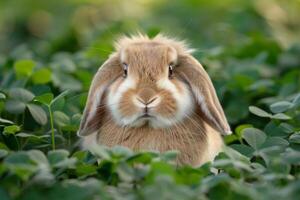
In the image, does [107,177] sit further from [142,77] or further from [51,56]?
[51,56]

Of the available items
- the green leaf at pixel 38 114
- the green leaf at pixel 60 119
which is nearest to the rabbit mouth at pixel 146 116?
the green leaf at pixel 60 119

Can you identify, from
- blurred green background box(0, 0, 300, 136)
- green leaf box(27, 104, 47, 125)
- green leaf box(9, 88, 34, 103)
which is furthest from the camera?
blurred green background box(0, 0, 300, 136)

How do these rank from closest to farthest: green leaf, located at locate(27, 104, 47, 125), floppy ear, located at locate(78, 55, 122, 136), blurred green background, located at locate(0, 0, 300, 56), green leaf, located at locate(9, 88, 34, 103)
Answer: floppy ear, located at locate(78, 55, 122, 136) < green leaf, located at locate(27, 104, 47, 125) < green leaf, located at locate(9, 88, 34, 103) < blurred green background, located at locate(0, 0, 300, 56)

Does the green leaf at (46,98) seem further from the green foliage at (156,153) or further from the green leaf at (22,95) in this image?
the green leaf at (22,95)

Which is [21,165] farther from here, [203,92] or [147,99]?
[203,92]

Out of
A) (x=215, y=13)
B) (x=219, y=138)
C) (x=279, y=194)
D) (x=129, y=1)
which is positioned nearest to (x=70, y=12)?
(x=129, y=1)

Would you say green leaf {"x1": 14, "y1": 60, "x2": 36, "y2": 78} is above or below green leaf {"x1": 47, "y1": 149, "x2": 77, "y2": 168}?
above

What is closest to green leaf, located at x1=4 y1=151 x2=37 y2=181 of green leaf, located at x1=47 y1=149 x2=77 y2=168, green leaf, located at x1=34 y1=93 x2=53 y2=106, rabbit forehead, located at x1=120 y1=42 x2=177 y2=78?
green leaf, located at x1=47 y1=149 x2=77 y2=168

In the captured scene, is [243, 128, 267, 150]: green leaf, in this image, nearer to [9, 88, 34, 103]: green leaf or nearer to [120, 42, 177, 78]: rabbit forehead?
[120, 42, 177, 78]: rabbit forehead
